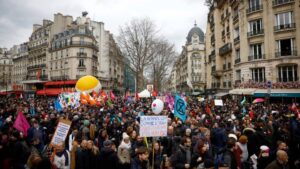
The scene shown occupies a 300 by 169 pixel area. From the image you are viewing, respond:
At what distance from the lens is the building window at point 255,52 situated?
24164mm

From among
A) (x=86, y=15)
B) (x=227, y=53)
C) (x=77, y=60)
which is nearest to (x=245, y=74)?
(x=227, y=53)

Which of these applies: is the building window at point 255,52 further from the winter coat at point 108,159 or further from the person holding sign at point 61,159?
the person holding sign at point 61,159

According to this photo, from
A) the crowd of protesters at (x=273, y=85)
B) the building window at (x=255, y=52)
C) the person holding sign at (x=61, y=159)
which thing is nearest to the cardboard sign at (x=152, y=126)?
the person holding sign at (x=61, y=159)

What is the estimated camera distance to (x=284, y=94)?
2052cm

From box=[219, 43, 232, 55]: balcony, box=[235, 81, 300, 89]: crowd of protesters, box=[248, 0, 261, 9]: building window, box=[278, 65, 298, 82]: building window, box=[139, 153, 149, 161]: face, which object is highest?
box=[248, 0, 261, 9]: building window

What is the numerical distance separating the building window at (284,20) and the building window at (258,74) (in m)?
4.59

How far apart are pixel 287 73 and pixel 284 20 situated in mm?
5417

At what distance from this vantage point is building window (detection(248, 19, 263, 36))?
24055 millimetres

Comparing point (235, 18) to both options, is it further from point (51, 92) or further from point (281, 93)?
point (51, 92)

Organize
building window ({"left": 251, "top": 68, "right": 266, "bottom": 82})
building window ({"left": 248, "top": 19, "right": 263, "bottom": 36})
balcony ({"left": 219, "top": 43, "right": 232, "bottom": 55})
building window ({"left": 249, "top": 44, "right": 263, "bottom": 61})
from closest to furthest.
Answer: building window ({"left": 251, "top": 68, "right": 266, "bottom": 82}) → building window ({"left": 248, "top": 19, "right": 263, "bottom": 36}) → building window ({"left": 249, "top": 44, "right": 263, "bottom": 61}) → balcony ({"left": 219, "top": 43, "right": 232, "bottom": 55})

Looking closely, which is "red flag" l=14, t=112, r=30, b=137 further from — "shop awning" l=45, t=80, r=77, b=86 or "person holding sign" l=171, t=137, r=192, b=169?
"shop awning" l=45, t=80, r=77, b=86

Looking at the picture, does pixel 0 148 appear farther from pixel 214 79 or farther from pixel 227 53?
pixel 214 79

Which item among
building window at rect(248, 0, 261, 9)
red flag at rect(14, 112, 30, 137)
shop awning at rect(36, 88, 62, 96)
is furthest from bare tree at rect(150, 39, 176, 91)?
red flag at rect(14, 112, 30, 137)

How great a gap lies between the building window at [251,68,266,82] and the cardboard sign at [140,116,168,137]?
21.6 meters
